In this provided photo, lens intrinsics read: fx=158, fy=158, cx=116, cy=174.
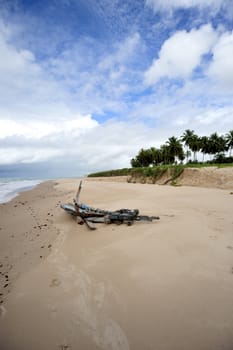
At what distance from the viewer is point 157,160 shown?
60531mm

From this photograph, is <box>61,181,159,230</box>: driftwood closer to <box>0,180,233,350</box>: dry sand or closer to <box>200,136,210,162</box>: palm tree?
<box>0,180,233,350</box>: dry sand

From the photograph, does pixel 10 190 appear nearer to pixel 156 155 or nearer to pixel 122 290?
pixel 122 290

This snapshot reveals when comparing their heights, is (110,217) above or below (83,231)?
above

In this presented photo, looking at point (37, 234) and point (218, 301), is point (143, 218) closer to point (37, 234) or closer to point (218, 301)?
point (218, 301)

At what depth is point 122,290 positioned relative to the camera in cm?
306

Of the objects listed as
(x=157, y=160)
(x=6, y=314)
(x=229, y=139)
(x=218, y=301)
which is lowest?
(x=6, y=314)

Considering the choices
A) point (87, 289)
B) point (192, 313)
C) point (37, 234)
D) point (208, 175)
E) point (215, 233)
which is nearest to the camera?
point (192, 313)

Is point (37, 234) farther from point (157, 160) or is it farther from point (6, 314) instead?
point (157, 160)

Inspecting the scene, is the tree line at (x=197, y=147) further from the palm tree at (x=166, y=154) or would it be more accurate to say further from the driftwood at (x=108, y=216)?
the driftwood at (x=108, y=216)

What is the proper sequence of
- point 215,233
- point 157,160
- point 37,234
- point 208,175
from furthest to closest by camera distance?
point 157,160, point 208,175, point 37,234, point 215,233

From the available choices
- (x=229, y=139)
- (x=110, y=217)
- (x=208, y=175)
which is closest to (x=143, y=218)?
(x=110, y=217)

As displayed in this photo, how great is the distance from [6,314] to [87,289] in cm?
143

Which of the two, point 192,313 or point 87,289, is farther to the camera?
point 87,289

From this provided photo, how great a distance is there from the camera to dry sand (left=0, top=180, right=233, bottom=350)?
2.24 metres
